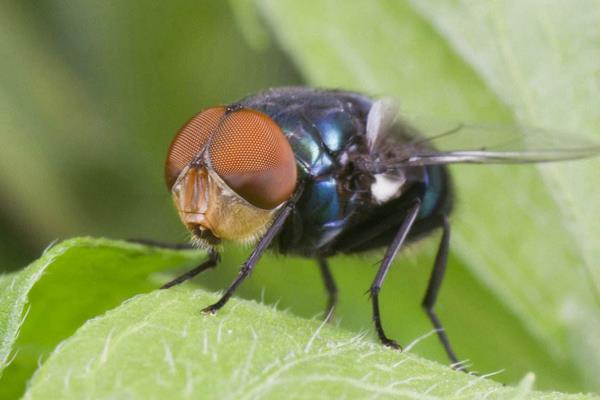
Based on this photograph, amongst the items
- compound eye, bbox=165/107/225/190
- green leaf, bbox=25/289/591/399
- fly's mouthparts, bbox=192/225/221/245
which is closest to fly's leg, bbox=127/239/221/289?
fly's mouthparts, bbox=192/225/221/245

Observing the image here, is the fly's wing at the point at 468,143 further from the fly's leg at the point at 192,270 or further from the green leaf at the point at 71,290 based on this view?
the green leaf at the point at 71,290

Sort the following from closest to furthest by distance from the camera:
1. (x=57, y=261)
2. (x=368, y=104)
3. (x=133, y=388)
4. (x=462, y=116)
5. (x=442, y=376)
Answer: (x=133, y=388)
(x=442, y=376)
(x=57, y=261)
(x=368, y=104)
(x=462, y=116)

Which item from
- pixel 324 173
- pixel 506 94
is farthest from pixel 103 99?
pixel 324 173

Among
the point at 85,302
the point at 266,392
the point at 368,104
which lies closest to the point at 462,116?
the point at 368,104

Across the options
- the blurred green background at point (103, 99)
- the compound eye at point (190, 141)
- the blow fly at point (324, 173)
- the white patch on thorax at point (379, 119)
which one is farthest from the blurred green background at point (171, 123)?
the compound eye at point (190, 141)

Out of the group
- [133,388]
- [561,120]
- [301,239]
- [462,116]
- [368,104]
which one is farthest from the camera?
[462,116]

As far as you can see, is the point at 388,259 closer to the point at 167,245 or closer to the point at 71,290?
the point at 167,245

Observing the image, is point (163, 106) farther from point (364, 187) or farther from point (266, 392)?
point (266, 392)
